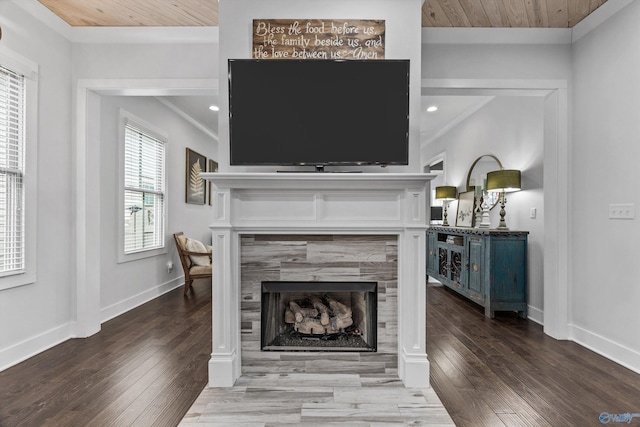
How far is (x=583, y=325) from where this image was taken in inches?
108

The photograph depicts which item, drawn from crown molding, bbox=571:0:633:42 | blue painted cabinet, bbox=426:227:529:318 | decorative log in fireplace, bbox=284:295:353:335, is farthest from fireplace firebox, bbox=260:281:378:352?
crown molding, bbox=571:0:633:42

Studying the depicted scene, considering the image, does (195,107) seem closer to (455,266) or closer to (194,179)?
(194,179)

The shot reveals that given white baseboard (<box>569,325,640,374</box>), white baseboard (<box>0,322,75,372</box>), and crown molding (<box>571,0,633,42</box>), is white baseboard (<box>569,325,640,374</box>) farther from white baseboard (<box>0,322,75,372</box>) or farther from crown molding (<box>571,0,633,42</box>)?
white baseboard (<box>0,322,75,372</box>)

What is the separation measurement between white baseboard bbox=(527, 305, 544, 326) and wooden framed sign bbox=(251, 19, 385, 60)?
2915 millimetres

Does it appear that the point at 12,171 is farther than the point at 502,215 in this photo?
No

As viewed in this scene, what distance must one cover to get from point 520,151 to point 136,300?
474cm

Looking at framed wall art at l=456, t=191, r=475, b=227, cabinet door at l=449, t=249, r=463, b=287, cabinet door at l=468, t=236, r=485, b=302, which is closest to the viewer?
cabinet door at l=468, t=236, r=485, b=302

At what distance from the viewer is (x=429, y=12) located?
8.53 feet

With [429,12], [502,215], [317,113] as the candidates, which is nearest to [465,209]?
[502,215]

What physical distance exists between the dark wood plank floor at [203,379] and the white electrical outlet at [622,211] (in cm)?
106

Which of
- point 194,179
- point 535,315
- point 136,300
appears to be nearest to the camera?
point 535,315

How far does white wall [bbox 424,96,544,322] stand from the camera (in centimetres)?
341

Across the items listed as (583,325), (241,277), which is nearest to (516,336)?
(583,325)

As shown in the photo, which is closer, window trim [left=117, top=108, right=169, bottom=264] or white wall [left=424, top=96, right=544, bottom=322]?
white wall [left=424, top=96, right=544, bottom=322]
